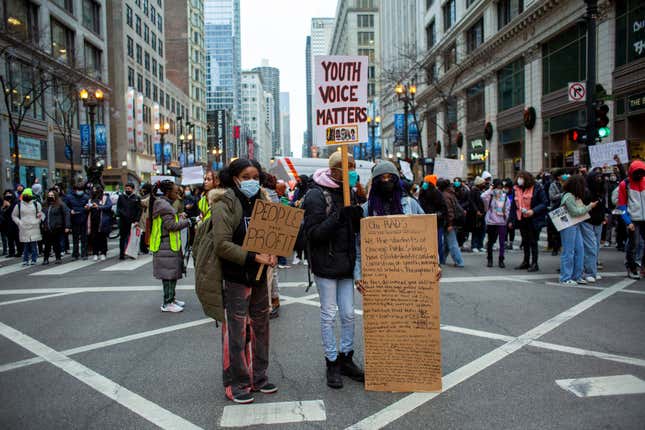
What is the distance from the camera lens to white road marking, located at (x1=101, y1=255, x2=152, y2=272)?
12.2 metres

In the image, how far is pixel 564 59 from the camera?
24.9m

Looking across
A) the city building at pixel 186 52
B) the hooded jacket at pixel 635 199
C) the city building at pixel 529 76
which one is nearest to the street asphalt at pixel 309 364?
the hooded jacket at pixel 635 199

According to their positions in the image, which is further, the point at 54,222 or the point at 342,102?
the point at 54,222

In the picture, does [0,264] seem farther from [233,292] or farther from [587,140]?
[587,140]

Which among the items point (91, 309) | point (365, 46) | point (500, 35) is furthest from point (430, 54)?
point (365, 46)

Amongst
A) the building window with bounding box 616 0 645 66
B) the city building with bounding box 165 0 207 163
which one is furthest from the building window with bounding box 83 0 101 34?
the building window with bounding box 616 0 645 66

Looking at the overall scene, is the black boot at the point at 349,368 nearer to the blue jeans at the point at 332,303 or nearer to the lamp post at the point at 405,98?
the blue jeans at the point at 332,303

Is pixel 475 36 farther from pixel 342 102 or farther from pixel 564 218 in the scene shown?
pixel 342 102

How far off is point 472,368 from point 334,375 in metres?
1.38

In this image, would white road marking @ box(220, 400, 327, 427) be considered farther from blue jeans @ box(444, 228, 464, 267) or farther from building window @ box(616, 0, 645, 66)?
building window @ box(616, 0, 645, 66)

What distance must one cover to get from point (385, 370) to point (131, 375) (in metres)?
2.44

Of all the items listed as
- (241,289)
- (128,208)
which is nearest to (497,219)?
(241,289)

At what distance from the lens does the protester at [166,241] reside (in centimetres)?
753

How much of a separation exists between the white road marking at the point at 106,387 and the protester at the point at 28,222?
7553 millimetres
